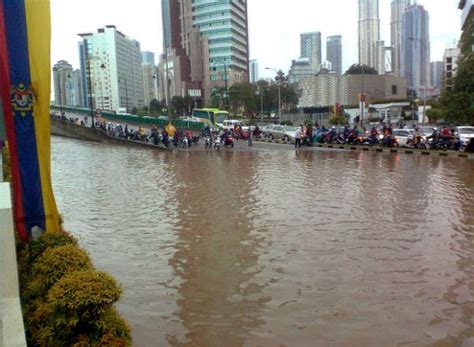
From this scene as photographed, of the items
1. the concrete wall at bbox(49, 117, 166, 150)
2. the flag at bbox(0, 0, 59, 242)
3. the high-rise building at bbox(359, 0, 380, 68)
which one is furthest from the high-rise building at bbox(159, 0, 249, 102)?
the flag at bbox(0, 0, 59, 242)

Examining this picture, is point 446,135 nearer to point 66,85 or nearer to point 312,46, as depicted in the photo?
point 66,85

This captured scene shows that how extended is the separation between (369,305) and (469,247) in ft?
9.94

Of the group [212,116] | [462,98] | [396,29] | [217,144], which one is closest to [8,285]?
[217,144]

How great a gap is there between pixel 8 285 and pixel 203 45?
120 meters

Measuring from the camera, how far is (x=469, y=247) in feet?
25.1

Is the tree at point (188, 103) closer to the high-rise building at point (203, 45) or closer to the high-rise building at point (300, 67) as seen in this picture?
the high-rise building at point (203, 45)

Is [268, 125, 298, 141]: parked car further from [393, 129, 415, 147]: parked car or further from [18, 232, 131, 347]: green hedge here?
[18, 232, 131, 347]: green hedge

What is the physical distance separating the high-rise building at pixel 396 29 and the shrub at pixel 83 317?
457 ft

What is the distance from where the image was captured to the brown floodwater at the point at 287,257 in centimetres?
501

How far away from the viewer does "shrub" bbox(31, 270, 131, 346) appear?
11.1 feet

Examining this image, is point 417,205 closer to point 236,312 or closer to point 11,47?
point 236,312

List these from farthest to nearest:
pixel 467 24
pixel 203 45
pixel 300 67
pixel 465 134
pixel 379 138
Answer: pixel 300 67 < pixel 203 45 < pixel 467 24 < pixel 379 138 < pixel 465 134

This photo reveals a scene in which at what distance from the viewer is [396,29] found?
13775cm

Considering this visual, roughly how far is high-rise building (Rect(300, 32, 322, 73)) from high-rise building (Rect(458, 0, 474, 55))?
99.9 metres
